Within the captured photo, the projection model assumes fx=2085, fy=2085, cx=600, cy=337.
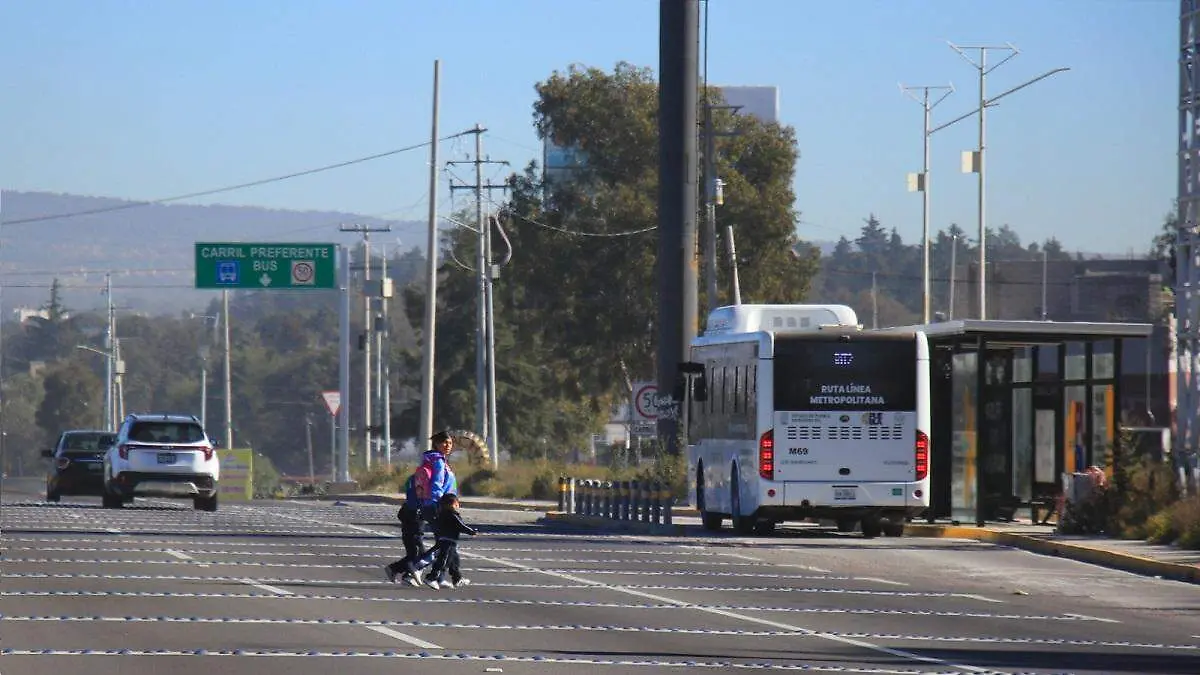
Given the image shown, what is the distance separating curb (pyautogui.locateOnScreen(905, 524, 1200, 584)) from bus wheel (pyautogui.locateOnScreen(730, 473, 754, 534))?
2.65 meters

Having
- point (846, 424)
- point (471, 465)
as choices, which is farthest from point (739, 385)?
point (471, 465)

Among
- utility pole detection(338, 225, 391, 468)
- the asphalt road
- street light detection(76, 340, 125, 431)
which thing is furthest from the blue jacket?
street light detection(76, 340, 125, 431)

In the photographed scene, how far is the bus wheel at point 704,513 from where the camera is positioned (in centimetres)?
3281

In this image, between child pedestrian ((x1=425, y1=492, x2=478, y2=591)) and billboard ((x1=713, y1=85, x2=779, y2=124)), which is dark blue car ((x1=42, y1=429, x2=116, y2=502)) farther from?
billboard ((x1=713, y1=85, x2=779, y2=124))

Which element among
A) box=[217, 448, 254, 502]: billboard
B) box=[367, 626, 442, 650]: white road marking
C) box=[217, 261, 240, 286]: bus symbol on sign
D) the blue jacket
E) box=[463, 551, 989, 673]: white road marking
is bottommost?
box=[217, 448, 254, 502]: billboard

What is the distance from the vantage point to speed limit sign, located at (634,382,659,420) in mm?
42062

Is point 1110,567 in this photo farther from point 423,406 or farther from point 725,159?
point 725,159

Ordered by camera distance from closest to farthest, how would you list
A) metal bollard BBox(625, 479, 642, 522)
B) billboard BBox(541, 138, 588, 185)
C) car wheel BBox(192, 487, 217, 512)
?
metal bollard BBox(625, 479, 642, 522)
car wheel BBox(192, 487, 217, 512)
billboard BBox(541, 138, 588, 185)

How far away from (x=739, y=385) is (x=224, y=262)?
116ft

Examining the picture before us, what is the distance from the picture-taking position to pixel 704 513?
33.2m

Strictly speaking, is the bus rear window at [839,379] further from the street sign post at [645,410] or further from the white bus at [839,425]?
the street sign post at [645,410]

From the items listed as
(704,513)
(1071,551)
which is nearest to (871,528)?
(704,513)

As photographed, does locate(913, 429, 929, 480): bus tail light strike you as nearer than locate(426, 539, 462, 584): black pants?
No

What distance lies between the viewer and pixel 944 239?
18888cm
